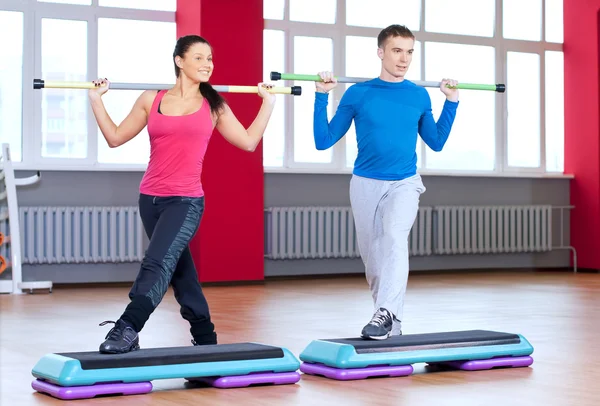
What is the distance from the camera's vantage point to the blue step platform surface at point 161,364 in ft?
11.3

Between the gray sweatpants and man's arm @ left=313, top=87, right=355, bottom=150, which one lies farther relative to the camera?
man's arm @ left=313, top=87, right=355, bottom=150

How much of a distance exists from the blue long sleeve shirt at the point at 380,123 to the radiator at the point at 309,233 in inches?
218

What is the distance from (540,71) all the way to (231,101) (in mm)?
4059

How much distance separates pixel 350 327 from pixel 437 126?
1.80m

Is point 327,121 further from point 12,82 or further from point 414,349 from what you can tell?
point 12,82

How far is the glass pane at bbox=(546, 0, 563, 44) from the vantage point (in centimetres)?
1152

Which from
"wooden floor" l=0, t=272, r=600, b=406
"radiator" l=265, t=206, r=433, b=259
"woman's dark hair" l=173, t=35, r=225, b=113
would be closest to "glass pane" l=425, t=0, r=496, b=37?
"radiator" l=265, t=206, r=433, b=259

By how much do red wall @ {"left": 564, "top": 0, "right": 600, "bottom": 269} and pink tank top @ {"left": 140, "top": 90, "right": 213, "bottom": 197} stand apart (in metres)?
8.08

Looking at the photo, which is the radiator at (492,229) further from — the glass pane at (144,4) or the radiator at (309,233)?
the glass pane at (144,4)

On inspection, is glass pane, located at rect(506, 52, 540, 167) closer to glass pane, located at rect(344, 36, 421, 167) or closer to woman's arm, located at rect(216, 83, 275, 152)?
glass pane, located at rect(344, 36, 421, 167)

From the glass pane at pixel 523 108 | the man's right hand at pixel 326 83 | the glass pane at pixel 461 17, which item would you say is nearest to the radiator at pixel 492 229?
the glass pane at pixel 523 108

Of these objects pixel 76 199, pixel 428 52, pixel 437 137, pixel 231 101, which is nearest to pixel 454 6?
pixel 428 52

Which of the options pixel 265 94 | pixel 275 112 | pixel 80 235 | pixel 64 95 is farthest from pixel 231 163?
pixel 265 94

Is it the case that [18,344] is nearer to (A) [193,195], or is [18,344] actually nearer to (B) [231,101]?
(A) [193,195]
